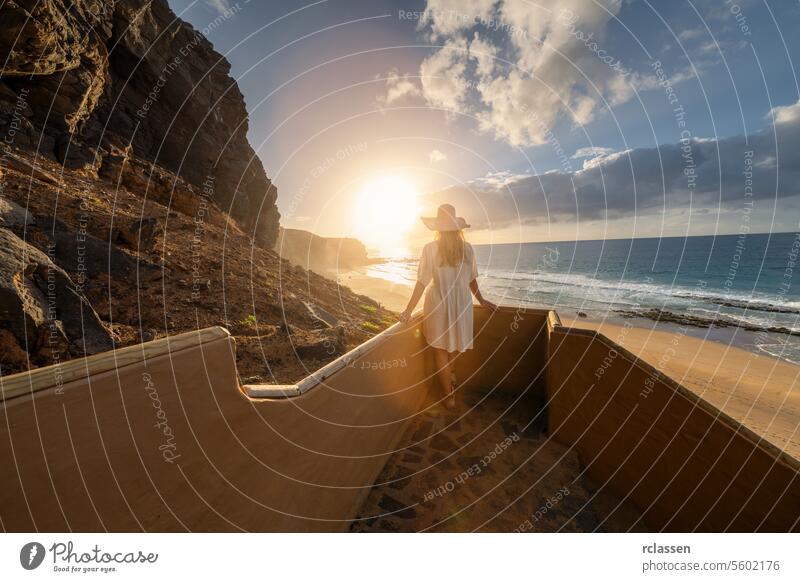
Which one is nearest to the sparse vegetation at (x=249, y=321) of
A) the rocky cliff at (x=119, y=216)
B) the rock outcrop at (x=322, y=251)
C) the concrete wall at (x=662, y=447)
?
the rocky cliff at (x=119, y=216)

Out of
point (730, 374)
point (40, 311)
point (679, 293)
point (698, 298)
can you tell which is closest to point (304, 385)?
point (40, 311)

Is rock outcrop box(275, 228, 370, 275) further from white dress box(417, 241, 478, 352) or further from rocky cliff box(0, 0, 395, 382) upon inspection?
white dress box(417, 241, 478, 352)

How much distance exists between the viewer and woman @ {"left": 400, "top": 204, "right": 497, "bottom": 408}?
3.91m

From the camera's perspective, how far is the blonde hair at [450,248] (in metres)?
3.90

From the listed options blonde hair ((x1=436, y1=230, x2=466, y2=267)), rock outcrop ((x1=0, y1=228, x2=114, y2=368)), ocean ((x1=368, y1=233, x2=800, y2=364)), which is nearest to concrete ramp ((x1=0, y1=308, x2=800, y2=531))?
blonde hair ((x1=436, y1=230, x2=466, y2=267))

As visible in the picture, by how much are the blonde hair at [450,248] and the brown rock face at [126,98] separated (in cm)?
1403

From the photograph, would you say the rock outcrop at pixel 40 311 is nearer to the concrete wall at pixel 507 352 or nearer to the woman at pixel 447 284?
the woman at pixel 447 284

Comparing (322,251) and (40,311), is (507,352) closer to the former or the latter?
(40,311)

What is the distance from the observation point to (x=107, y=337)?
12.7 ft

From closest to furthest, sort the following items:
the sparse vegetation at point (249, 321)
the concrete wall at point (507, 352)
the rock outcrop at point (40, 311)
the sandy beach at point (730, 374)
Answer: the rock outcrop at point (40, 311)
the concrete wall at point (507, 352)
the sparse vegetation at point (249, 321)
the sandy beach at point (730, 374)

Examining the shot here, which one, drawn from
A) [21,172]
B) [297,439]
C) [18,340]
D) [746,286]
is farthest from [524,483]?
[746,286]

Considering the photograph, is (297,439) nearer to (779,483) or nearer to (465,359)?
(779,483)

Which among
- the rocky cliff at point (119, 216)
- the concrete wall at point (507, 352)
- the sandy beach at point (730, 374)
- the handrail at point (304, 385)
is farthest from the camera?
the sandy beach at point (730, 374)

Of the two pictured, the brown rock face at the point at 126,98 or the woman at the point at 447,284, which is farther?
the brown rock face at the point at 126,98
